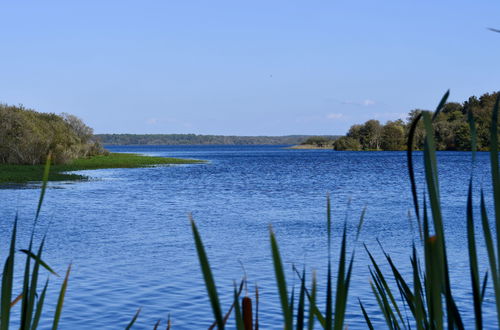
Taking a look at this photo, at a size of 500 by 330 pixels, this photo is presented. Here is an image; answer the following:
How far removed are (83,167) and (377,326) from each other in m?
53.8

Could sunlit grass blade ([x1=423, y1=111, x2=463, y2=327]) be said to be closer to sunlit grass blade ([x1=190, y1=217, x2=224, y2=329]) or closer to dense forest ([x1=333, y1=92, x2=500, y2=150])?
sunlit grass blade ([x1=190, y1=217, x2=224, y2=329])

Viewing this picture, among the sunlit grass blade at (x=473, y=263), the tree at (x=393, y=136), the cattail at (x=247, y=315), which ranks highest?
the tree at (x=393, y=136)

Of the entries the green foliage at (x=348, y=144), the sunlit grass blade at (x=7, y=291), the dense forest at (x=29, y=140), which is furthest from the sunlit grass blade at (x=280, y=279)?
the green foliage at (x=348, y=144)

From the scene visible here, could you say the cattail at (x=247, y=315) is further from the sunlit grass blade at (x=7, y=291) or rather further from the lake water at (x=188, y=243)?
the sunlit grass blade at (x=7, y=291)

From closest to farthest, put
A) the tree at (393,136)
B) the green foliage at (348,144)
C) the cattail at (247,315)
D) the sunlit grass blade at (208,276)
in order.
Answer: the sunlit grass blade at (208,276) < the cattail at (247,315) < the tree at (393,136) < the green foliage at (348,144)

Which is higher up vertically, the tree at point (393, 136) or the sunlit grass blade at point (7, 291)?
the tree at point (393, 136)

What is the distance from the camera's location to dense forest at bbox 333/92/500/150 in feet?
420

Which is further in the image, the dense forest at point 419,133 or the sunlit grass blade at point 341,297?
the dense forest at point 419,133

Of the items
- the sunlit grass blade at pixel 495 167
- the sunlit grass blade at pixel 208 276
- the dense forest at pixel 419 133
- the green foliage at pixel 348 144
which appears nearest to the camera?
the sunlit grass blade at pixel 208 276

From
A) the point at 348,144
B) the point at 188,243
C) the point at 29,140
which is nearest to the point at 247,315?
the point at 188,243

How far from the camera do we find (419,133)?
5851 inches

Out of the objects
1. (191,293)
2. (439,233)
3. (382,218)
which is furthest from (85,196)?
(439,233)

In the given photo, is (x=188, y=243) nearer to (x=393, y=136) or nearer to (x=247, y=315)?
(x=247, y=315)

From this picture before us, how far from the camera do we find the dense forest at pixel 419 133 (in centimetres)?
12800
